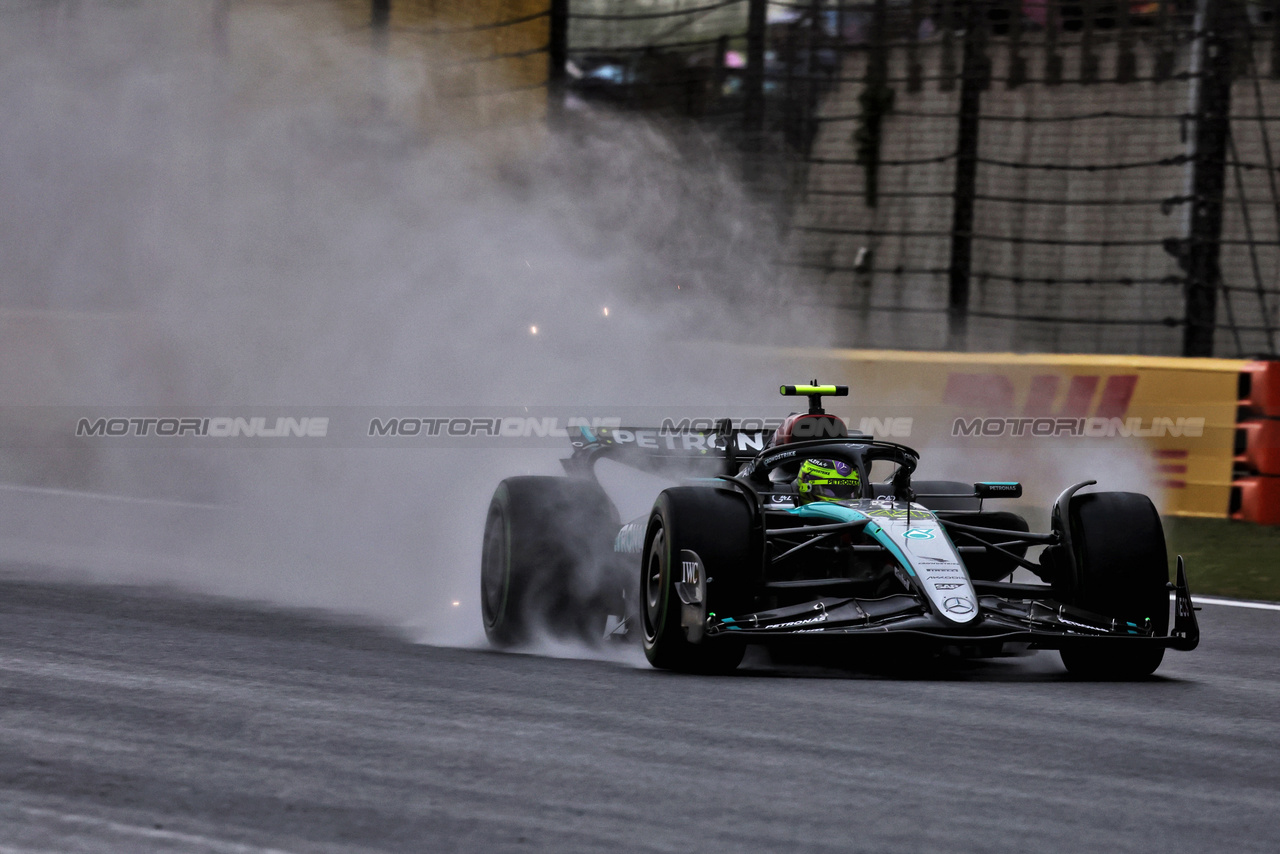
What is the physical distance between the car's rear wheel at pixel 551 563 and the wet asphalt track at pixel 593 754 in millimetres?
573

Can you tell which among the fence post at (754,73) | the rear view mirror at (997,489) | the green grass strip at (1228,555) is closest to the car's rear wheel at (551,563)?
the rear view mirror at (997,489)

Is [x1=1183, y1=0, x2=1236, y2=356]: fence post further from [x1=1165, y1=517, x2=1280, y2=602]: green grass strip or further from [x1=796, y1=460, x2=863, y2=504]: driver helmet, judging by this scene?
[x1=796, y1=460, x2=863, y2=504]: driver helmet

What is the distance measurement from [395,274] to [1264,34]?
7.49 meters

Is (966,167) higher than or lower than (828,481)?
higher

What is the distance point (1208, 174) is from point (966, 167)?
2.03 metres

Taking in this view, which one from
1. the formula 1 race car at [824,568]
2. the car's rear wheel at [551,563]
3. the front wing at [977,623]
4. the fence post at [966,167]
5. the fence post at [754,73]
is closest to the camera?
the front wing at [977,623]

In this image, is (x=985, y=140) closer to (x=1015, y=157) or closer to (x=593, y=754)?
(x=1015, y=157)

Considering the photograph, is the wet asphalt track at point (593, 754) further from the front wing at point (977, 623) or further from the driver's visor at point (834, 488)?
the driver's visor at point (834, 488)

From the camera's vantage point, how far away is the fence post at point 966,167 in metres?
14.5

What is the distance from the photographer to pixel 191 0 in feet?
50.5

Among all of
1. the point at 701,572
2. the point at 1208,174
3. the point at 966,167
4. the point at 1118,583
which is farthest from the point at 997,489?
the point at 966,167

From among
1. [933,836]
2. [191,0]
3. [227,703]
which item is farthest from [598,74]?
[933,836]

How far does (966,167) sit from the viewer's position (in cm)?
1469

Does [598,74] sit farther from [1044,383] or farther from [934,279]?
[1044,383]
